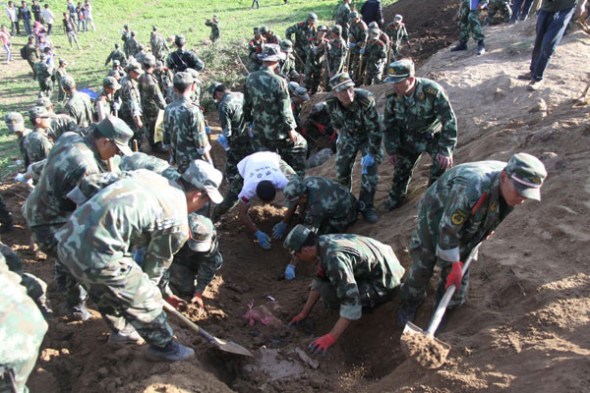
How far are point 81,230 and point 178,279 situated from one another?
1.82 m

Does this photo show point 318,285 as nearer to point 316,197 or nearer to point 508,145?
point 316,197

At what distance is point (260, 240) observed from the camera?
19.3 feet

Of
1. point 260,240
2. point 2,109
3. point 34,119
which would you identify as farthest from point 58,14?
point 260,240

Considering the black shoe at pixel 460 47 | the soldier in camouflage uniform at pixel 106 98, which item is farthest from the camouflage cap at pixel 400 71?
the black shoe at pixel 460 47

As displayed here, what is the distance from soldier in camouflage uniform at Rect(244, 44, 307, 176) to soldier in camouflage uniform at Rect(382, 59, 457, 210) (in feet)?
4.91

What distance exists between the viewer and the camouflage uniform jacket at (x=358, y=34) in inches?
460

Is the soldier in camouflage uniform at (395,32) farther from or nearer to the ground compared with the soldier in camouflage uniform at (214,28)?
farther from the ground

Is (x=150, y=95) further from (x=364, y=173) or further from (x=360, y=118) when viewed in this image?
(x=364, y=173)

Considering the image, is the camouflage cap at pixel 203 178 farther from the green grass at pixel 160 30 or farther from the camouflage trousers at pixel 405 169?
the green grass at pixel 160 30

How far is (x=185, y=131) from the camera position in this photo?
596 cm

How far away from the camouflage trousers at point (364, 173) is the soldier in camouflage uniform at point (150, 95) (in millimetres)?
4363

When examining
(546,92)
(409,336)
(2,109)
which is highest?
(546,92)

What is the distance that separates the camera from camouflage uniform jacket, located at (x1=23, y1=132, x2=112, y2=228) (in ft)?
13.0

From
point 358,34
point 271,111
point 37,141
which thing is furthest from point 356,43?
point 37,141
